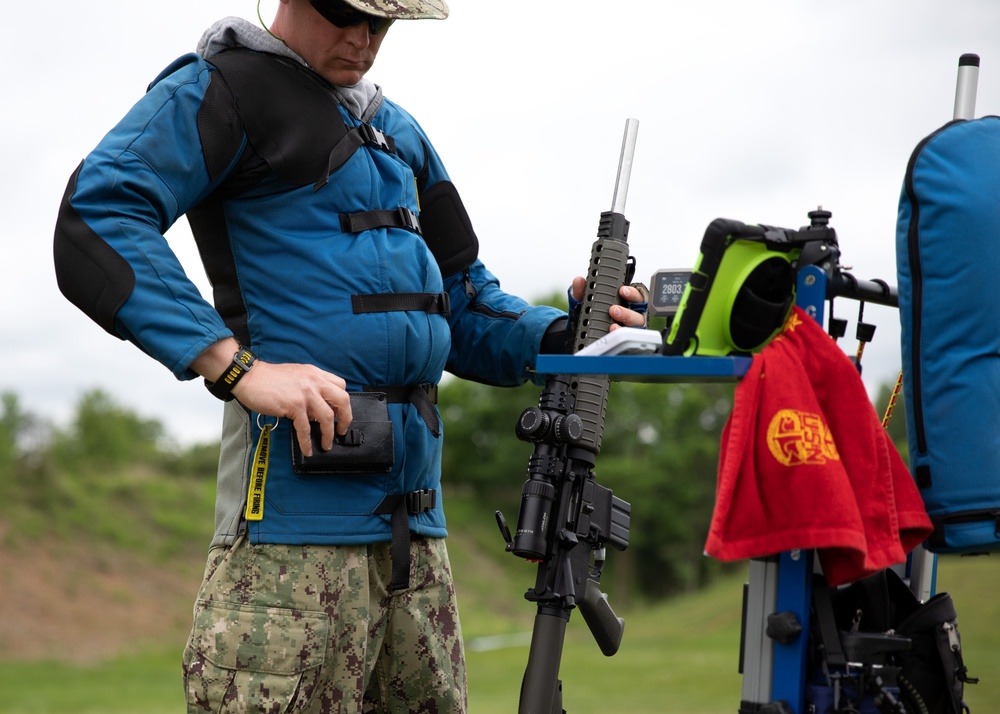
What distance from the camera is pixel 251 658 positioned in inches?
92.1

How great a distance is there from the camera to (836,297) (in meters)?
2.30

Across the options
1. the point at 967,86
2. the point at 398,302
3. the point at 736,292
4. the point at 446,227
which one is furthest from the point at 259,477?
the point at 967,86

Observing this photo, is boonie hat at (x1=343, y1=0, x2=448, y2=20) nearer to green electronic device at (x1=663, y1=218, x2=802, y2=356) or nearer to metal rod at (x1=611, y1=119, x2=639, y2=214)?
metal rod at (x1=611, y1=119, x2=639, y2=214)

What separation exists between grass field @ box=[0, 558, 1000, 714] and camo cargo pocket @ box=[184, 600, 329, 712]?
20.5 feet

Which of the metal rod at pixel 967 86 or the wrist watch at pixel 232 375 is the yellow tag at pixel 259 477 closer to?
the wrist watch at pixel 232 375

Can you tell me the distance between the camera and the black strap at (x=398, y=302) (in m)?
2.48

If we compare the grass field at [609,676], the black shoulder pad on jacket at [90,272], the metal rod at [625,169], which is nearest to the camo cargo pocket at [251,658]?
the black shoulder pad on jacket at [90,272]

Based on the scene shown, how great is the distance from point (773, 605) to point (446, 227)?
4.41ft

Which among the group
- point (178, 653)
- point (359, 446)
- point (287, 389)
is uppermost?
point (287, 389)

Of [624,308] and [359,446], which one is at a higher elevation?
[624,308]

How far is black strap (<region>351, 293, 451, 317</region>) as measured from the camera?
248 cm

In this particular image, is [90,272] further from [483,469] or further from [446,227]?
[483,469]

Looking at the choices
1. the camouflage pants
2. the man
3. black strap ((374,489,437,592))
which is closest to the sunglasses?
the man

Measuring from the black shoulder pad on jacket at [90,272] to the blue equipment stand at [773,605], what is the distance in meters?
0.86
